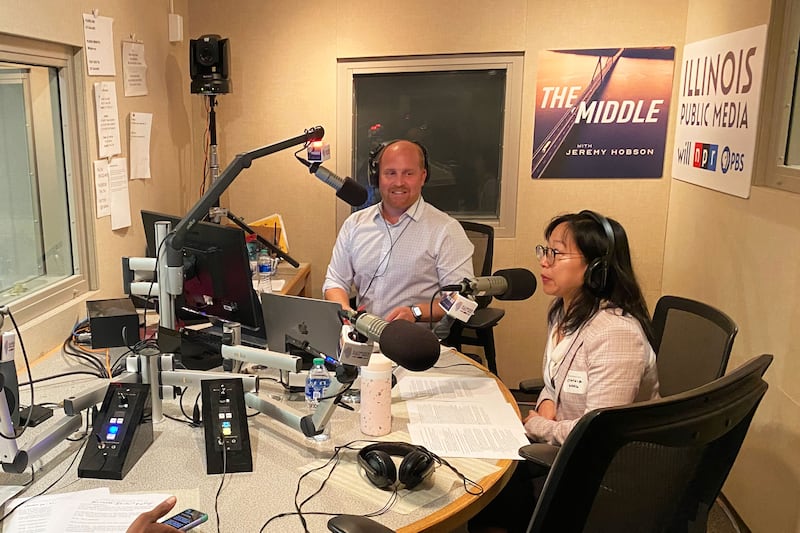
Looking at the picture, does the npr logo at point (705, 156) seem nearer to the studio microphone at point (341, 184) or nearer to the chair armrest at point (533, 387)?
the chair armrest at point (533, 387)

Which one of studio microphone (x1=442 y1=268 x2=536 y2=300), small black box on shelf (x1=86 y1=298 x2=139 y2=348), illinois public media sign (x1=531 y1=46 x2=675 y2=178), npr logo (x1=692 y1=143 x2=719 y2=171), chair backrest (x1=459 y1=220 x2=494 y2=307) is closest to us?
studio microphone (x1=442 y1=268 x2=536 y2=300)

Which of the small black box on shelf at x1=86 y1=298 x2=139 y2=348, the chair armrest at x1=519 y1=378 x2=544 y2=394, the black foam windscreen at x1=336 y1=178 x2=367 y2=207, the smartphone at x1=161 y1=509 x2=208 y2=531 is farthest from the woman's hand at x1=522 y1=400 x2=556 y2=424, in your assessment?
the small black box on shelf at x1=86 y1=298 x2=139 y2=348

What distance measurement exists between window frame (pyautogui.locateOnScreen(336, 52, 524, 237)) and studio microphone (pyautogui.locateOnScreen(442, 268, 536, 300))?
1758 millimetres

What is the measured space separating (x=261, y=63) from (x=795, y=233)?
9.17 ft

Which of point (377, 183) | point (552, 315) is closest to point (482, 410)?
point (552, 315)

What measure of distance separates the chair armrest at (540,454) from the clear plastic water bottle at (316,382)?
0.55 m

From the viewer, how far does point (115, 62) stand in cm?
271

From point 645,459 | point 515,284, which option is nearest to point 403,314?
point 515,284

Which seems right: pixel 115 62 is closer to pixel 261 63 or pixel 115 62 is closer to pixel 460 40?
pixel 261 63

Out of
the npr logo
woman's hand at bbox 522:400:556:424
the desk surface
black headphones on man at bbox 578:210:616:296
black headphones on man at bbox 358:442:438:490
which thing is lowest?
woman's hand at bbox 522:400:556:424

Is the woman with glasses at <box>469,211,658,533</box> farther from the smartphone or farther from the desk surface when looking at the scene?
the smartphone

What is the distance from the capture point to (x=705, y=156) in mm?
3000

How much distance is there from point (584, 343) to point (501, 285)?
27 centimetres

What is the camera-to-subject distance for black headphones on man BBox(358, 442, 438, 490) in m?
1.35
